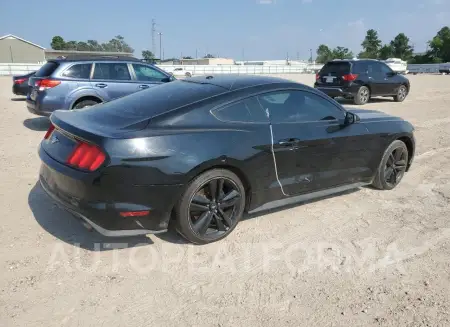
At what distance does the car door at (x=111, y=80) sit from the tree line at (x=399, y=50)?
89558 millimetres

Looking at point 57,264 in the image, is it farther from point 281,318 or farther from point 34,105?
point 34,105

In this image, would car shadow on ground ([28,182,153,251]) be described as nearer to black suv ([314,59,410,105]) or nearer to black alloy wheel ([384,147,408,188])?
black alloy wheel ([384,147,408,188])

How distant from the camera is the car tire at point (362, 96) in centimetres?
1330

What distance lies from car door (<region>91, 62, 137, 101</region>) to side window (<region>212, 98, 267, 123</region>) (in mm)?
5264

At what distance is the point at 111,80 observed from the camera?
8445 mm

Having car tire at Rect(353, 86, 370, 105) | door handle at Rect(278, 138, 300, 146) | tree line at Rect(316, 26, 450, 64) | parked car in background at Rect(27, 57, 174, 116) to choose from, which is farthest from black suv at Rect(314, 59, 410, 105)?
tree line at Rect(316, 26, 450, 64)

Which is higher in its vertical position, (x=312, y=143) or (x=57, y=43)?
(x=57, y=43)

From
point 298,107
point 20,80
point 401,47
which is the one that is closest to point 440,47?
point 401,47

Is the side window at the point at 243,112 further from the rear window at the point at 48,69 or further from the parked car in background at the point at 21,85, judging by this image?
the parked car in background at the point at 21,85

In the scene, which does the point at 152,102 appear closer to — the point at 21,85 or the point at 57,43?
the point at 21,85

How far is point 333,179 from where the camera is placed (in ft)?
14.2

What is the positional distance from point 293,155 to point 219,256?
4.15ft

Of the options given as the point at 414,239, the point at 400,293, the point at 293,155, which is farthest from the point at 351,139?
the point at 400,293

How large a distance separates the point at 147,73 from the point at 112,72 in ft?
2.69
